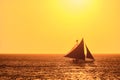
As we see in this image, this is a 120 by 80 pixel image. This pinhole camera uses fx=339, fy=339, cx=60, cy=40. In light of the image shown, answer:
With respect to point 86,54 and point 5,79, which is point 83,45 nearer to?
point 86,54

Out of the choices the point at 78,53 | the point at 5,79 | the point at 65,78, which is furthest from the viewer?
the point at 78,53

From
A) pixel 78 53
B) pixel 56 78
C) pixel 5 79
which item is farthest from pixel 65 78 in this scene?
pixel 78 53

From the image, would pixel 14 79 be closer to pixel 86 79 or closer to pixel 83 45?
pixel 86 79

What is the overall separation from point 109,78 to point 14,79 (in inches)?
943

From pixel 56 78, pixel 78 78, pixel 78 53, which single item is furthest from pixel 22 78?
pixel 78 53

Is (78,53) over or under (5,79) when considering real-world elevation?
over

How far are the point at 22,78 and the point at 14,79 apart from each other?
3.32m

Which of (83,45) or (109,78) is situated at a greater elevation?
(83,45)

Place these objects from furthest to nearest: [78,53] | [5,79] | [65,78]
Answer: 1. [78,53]
2. [65,78]
3. [5,79]

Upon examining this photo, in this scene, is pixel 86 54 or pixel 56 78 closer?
pixel 56 78

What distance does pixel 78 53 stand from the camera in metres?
152

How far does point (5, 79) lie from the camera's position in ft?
259

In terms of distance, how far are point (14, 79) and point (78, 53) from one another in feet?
249

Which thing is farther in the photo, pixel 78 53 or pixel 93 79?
pixel 78 53
